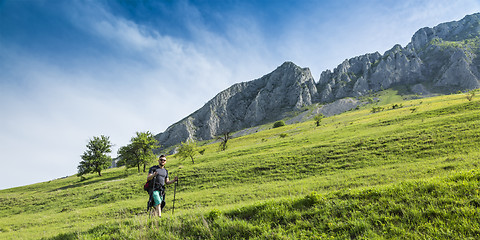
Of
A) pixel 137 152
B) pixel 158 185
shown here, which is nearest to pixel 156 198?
pixel 158 185

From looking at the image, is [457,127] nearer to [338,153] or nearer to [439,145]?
[439,145]

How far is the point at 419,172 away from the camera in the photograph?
45.6 feet

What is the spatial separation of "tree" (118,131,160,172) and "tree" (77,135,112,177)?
6.97 m

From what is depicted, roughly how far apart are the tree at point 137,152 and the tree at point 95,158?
6.97 meters

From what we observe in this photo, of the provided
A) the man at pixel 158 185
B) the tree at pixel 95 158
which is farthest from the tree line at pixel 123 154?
the man at pixel 158 185

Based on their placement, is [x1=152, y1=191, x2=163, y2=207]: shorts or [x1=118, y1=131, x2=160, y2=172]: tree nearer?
[x1=152, y1=191, x2=163, y2=207]: shorts

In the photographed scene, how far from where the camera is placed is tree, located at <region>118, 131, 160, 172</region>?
48250 millimetres

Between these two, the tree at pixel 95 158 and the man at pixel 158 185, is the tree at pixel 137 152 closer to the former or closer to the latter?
the tree at pixel 95 158

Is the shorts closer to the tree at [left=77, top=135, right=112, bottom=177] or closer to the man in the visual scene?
the man

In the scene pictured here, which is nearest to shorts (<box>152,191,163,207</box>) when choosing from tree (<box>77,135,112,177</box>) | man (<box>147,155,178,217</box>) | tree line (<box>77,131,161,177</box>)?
man (<box>147,155,178,217</box>)

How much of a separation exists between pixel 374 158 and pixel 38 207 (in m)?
45.5

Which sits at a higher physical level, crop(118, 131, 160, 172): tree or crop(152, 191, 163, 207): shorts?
crop(118, 131, 160, 172): tree

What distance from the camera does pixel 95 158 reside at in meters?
52.3

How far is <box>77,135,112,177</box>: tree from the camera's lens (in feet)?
169
